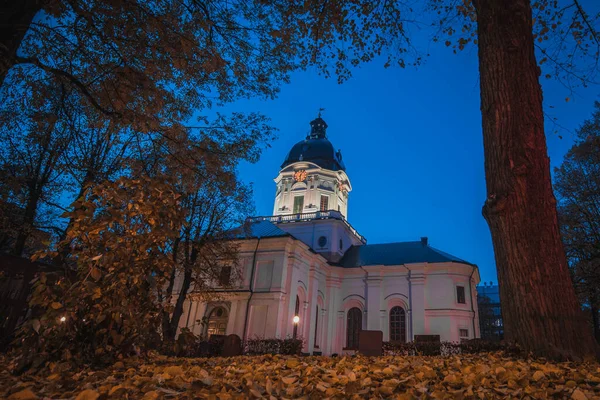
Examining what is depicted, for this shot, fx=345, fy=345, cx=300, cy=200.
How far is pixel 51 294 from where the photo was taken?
3.91 m

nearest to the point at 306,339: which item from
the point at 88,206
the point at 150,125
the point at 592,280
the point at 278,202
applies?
the point at 278,202

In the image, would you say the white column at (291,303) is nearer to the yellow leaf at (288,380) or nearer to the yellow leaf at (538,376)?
the yellow leaf at (288,380)

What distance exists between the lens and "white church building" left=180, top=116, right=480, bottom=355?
2703cm

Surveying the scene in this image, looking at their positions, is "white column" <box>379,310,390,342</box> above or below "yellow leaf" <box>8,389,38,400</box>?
above

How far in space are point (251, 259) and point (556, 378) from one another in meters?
26.8

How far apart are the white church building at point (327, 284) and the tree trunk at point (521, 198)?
1948cm

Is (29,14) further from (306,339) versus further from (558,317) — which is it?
(306,339)

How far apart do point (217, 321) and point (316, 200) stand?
17347 millimetres

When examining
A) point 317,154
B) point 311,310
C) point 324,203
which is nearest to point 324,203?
point 324,203

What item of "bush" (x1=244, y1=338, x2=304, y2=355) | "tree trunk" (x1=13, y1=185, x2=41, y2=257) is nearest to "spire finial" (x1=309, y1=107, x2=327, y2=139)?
"bush" (x1=244, y1=338, x2=304, y2=355)

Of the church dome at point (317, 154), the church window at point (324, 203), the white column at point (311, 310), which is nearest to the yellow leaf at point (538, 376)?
the white column at point (311, 310)

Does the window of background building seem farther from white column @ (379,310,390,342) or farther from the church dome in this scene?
white column @ (379,310,390,342)

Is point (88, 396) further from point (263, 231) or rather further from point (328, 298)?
point (328, 298)

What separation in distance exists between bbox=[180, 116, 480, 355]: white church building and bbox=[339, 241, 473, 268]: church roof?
10 cm
